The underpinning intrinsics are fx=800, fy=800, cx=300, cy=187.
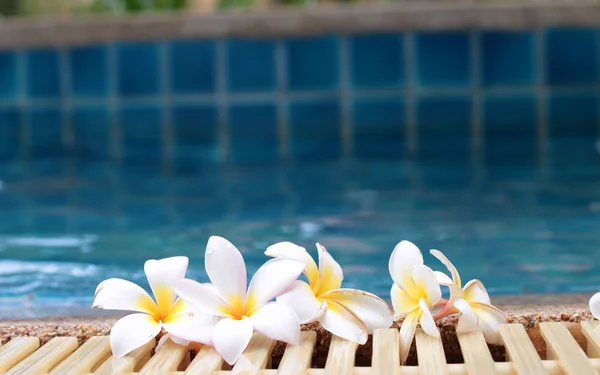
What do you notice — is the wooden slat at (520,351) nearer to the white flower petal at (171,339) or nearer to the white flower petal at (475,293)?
the white flower petal at (475,293)

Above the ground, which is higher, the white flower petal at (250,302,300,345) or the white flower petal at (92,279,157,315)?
the white flower petal at (92,279,157,315)

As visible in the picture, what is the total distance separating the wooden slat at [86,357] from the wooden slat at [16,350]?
46 mm

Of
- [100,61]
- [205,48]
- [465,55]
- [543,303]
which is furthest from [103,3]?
[543,303]

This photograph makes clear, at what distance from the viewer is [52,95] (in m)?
2.94

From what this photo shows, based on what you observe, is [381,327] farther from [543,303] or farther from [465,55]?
[465,55]

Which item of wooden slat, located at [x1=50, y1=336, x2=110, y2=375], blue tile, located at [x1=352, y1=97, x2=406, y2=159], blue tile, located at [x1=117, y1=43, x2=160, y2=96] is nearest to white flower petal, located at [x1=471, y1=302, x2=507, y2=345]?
wooden slat, located at [x1=50, y1=336, x2=110, y2=375]

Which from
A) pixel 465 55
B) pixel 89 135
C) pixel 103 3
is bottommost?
pixel 89 135

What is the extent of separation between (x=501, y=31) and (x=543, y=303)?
79.9 inches

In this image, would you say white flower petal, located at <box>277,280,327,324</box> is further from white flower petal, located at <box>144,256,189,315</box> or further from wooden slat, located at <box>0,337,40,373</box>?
wooden slat, located at <box>0,337,40,373</box>

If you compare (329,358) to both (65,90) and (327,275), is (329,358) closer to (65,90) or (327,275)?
(327,275)

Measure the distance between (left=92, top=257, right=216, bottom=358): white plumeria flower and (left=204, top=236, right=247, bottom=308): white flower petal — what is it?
0.03m

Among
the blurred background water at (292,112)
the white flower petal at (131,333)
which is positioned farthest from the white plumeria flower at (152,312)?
the blurred background water at (292,112)

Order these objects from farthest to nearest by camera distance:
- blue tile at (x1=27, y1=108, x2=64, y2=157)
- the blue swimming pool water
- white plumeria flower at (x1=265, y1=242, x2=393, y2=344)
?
blue tile at (x1=27, y1=108, x2=64, y2=157), the blue swimming pool water, white plumeria flower at (x1=265, y1=242, x2=393, y2=344)

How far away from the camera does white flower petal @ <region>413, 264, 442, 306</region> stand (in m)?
0.70
